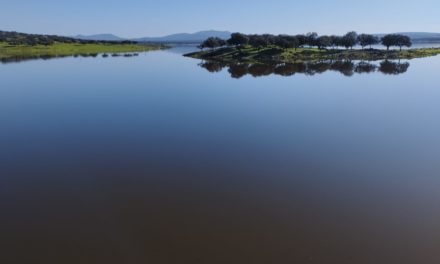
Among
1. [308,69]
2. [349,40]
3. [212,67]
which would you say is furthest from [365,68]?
[349,40]

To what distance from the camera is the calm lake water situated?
34.2 feet

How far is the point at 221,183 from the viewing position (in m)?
14.8

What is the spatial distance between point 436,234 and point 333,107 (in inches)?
766

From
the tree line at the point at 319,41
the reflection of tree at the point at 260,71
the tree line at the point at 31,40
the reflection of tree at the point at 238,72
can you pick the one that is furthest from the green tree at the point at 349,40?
the tree line at the point at 31,40

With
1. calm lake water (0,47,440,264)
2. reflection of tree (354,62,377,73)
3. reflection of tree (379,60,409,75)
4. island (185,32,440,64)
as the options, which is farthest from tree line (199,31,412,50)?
calm lake water (0,47,440,264)

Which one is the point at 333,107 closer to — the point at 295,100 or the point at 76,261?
the point at 295,100

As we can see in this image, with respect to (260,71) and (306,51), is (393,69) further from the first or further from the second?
(306,51)

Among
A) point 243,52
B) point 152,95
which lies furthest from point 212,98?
point 243,52

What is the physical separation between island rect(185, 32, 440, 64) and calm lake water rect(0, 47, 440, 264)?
56.5m

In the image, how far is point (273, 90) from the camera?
3900 cm

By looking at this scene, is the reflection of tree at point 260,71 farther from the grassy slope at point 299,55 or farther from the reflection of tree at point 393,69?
the reflection of tree at point 393,69

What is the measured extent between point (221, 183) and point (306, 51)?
8375 centimetres

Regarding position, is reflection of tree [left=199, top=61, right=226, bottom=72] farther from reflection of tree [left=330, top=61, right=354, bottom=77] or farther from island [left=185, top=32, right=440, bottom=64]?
reflection of tree [left=330, top=61, right=354, bottom=77]

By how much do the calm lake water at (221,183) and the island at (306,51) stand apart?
186 feet
